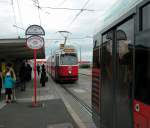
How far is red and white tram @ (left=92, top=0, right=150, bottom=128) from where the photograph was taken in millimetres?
4574

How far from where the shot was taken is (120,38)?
6.13 m

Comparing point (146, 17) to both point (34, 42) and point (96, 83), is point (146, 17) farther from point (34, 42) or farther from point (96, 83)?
point (34, 42)

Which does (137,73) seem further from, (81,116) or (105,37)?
(81,116)

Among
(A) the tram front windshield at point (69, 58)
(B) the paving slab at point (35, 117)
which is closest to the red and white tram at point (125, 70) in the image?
(B) the paving slab at point (35, 117)

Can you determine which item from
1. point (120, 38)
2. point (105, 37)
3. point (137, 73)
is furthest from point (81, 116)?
point (137, 73)

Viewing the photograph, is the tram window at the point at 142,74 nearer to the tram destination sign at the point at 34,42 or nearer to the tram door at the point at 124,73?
the tram door at the point at 124,73

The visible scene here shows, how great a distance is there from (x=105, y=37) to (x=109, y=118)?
1520 mm

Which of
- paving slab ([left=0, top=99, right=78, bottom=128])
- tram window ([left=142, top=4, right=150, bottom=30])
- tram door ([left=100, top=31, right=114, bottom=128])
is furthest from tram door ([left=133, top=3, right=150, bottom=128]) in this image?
paving slab ([left=0, top=99, right=78, bottom=128])

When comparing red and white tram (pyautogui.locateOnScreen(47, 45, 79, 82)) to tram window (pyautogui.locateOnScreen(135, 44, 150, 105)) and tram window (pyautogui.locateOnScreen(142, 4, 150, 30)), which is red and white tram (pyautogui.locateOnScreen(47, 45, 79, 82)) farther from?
tram window (pyautogui.locateOnScreen(142, 4, 150, 30))

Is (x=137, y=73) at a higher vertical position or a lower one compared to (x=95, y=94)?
higher

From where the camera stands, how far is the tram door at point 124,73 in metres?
5.27

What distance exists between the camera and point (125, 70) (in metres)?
5.65

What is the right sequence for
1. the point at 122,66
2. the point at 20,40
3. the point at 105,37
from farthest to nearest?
the point at 20,40 → the point at 105,37 → the point at 122,66

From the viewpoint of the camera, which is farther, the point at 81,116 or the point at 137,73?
the point at 81,116
